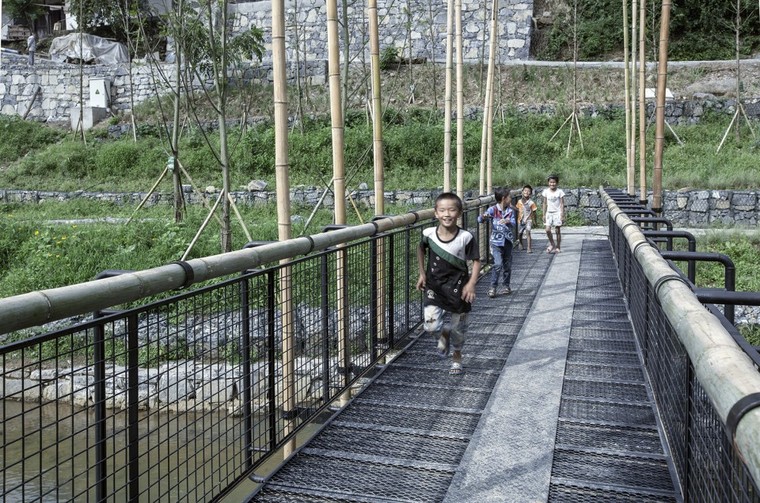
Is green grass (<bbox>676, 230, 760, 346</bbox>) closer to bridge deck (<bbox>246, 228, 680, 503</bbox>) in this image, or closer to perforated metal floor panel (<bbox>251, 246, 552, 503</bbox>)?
bridge deck (<bbox>246, 228, 680, 503</bbox>)

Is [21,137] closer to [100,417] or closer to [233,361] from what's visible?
[233,361]

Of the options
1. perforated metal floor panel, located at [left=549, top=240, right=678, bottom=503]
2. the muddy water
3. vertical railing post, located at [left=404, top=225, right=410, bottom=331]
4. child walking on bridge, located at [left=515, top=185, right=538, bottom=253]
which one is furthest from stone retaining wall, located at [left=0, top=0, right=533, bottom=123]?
perforated metal floor panel, located at [left=549, top=240, right=678, bottom=503]

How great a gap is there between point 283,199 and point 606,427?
2042mm

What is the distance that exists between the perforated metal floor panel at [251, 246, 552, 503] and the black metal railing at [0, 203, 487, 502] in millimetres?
160

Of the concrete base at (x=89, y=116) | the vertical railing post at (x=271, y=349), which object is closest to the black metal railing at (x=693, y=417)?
the vertical railing post at (x=271, y=349)

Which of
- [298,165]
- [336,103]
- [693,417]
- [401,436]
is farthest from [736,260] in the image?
[298,165]

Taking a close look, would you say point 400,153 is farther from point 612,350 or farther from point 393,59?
point 612,350

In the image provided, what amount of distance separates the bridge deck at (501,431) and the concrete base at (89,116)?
2489cm

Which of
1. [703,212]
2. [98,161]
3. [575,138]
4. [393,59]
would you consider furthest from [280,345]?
[393,59]

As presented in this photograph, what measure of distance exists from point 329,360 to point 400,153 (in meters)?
17.7

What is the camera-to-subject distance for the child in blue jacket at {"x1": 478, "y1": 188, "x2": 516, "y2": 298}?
27.4ft

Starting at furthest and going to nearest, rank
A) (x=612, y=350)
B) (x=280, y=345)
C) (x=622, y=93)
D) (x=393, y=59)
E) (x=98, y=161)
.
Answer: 1. (x=393, y=59)
2. (x=622, y=93)
3. (x=98, y=161)
4. (x=612, y=350)
5. (x=280, y=345)

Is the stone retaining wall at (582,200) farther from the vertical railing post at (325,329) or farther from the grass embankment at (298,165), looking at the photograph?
the vertical railing post at (325,329)

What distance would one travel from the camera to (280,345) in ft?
13.8
